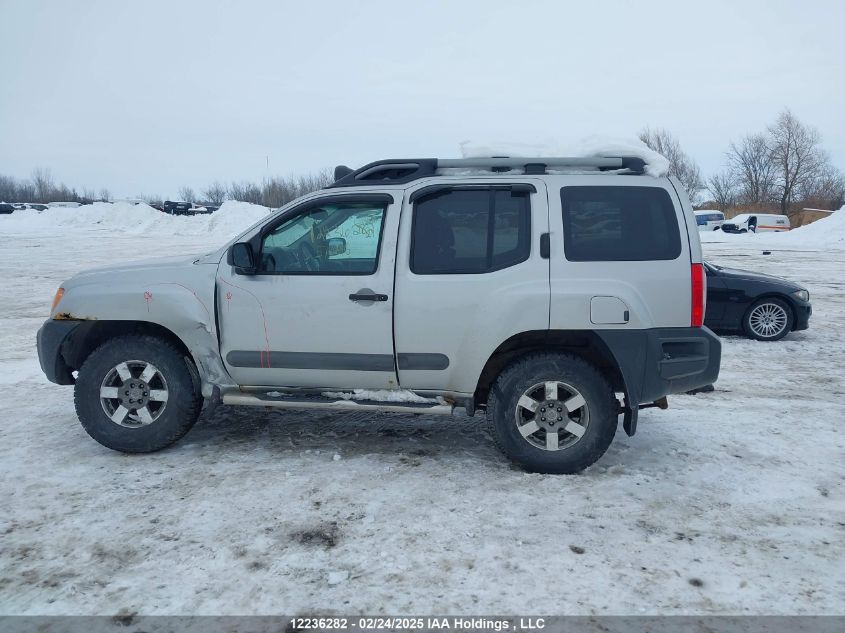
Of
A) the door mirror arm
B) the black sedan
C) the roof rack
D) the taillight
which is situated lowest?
the black sedan

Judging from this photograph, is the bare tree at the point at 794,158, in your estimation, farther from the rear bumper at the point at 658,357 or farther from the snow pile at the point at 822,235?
the rear bumper at the point at 658,357

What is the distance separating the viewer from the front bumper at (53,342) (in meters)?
4.75

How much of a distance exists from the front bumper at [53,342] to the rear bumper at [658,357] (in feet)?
12.8

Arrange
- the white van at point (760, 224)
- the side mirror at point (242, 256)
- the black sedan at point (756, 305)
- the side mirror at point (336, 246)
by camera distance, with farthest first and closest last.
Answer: the white van at point (760, 224) < the black sedan at point (756, 305) < the side mirror at point (336, 246) < the side mirror at point (242, 256)

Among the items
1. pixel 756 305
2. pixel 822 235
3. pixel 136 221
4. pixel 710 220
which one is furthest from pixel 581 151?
pixel 136 221

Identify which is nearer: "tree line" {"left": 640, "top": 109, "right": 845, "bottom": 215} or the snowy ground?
the snowy ground

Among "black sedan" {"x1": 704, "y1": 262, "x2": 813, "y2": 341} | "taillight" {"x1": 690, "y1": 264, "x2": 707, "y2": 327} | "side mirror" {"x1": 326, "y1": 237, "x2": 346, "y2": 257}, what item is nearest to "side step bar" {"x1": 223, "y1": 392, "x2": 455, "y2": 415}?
"side mirror" {"x1": 326, "y1": 237, "x2": 346, "y2": 257}

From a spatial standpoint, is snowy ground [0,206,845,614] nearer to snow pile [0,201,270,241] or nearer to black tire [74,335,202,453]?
black tire [74,335,202,453]

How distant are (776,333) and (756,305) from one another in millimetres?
486

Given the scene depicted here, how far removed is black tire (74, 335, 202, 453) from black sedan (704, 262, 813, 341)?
743cm

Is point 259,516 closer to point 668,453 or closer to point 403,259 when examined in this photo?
point 403,259

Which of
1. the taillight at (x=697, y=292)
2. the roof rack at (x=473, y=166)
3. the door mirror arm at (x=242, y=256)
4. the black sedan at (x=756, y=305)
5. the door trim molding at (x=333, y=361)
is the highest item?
the roof rack at (x=473, y=166)

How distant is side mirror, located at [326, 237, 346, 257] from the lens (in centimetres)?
457

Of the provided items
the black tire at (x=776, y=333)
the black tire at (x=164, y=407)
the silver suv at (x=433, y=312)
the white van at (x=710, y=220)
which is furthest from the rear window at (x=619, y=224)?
the white van at (x=710, y=220)
